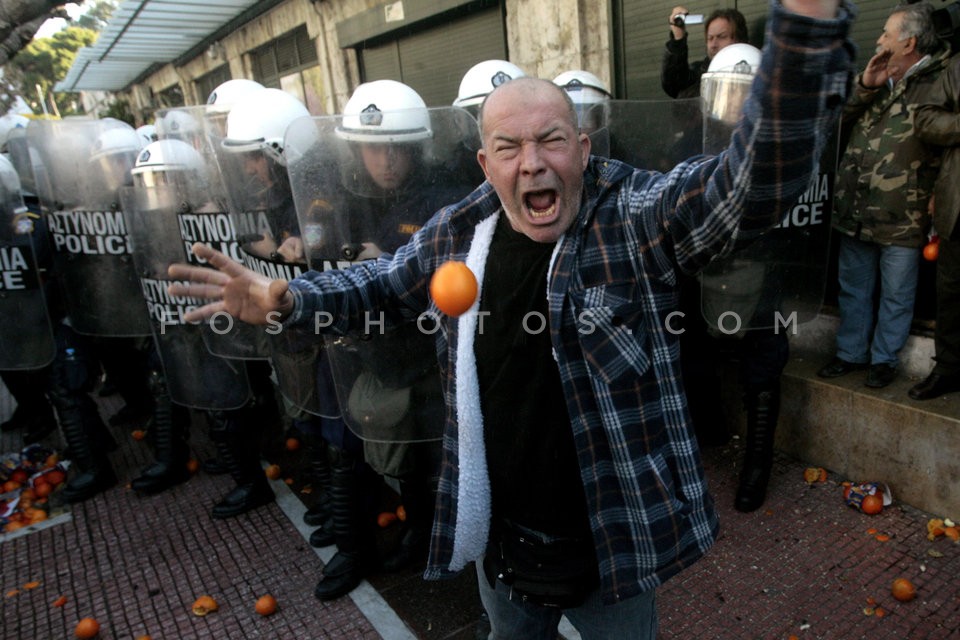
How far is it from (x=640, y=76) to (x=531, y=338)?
5.04m

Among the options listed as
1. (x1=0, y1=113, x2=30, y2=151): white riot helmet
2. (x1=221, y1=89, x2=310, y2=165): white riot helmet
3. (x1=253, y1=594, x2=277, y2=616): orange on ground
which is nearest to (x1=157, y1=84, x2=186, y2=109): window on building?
(x1=0, y1=113, x2=30, y2=151): white riot helmet

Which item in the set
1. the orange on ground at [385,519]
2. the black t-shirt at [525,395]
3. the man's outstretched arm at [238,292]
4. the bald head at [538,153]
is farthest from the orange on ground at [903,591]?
the man's outstretched arm at [238,292]

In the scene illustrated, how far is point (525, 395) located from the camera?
1.66 metres

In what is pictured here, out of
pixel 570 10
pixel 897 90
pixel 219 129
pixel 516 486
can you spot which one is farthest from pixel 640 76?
pixel 516 486

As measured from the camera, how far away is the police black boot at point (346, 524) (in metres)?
3.23

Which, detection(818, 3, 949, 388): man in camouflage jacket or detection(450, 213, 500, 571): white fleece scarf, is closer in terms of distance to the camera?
detection(450, 213, 500, 571): white fleece scarf

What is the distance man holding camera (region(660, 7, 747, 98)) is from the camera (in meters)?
4.02

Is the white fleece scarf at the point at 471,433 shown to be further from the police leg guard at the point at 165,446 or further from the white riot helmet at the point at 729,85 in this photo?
the police leg guard at the point at 165,446

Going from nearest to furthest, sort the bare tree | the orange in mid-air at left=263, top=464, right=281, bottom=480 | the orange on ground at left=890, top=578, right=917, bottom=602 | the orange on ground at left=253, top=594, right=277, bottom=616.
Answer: the orange on ground at left=890, top=578, right=917, bottom=602 → the orange on ground at left=253, top=594, right=277, bottom=616 → the orange in mid-air at left=263, top=464, right=281, bottom=480 → the bare tree

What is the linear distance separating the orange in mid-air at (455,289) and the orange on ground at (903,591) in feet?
7.69

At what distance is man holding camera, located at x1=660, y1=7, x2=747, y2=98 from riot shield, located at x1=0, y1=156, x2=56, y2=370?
4084 mm

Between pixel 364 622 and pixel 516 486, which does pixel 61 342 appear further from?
pixel 516 486

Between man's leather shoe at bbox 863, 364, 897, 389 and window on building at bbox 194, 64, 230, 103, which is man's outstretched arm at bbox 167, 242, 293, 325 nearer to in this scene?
man's leather shoe at bbox 863, 364, 897, 389

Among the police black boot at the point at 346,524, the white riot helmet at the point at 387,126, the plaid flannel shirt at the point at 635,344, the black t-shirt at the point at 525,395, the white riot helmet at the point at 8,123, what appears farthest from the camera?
the white riot helmet at the point at 8,123
